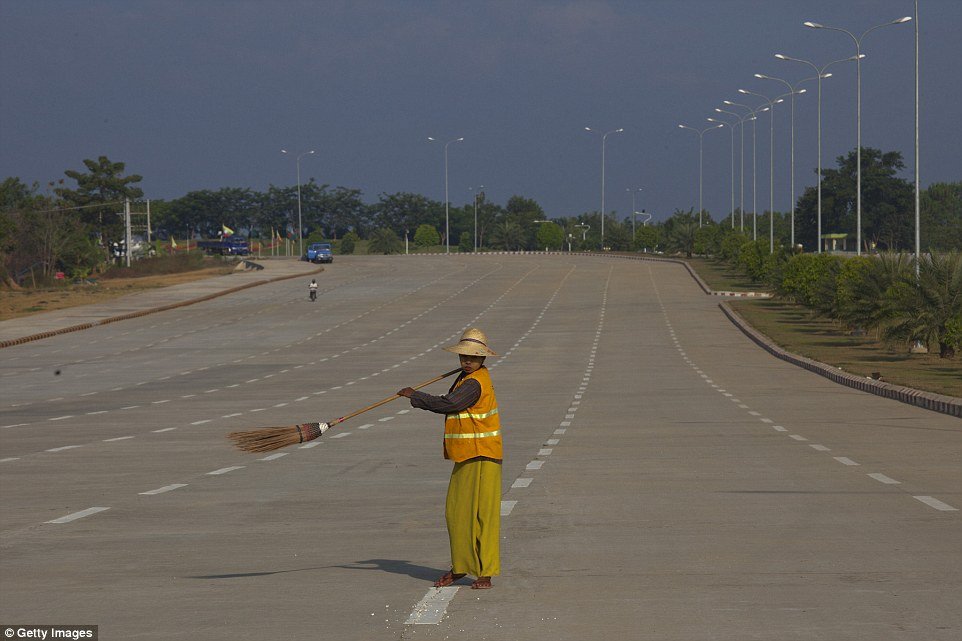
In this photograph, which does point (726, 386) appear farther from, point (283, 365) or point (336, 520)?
point (336, 520)

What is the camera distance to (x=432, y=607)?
798 centimetres

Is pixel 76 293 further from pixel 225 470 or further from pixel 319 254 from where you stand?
pixel 225 470

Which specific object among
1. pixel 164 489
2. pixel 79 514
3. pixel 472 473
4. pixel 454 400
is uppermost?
pixel 454 400

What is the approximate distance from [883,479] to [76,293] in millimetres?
69107

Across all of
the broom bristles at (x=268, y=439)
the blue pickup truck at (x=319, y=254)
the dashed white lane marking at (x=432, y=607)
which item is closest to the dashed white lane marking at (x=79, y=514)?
the broom bristles at (x=268, y=439)

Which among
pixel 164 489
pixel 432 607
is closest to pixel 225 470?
pixel 164 489

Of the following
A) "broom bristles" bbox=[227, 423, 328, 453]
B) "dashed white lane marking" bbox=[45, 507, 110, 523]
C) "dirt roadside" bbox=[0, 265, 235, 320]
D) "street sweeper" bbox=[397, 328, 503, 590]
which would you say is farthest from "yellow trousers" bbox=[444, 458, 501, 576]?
"dirt roadside" bbox=[0, 265, 235, 320]

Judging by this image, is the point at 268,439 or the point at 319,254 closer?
the point at 268,439

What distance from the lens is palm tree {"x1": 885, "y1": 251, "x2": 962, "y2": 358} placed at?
35.0 m

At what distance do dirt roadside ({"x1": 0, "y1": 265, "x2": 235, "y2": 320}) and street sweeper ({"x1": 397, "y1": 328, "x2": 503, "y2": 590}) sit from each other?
5739 cm

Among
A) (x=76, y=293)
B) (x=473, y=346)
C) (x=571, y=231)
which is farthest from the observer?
(x=571, y=231)

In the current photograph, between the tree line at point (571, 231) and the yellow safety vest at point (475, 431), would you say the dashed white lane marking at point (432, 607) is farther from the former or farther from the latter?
the tree line at point (571, 231)

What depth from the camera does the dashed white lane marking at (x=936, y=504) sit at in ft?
38.7

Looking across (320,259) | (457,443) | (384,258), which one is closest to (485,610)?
(457,443)
